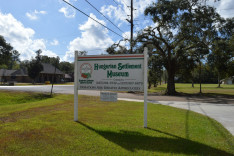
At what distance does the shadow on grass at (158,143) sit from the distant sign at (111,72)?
70.1 inches

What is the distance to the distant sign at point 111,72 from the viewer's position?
21.6 feet

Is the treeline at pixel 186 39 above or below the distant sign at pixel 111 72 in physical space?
above

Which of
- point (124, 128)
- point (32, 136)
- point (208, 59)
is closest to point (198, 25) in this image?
point (208, 59)

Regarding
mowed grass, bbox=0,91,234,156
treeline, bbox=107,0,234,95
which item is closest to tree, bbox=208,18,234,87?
treeline, bbox=107,0,234,95

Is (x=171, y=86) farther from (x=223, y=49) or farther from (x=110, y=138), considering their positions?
(x=110, y=138)

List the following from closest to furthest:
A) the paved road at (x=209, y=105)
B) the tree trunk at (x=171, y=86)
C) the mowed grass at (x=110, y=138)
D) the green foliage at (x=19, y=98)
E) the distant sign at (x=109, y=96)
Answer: the mowed grass at (x=110, y=138) < the distant sign at (x=109, y=96) < the paved road at (x=209, y=105) < the green foliage at (x=19, y=98) < the tree trunk at (x=171, y=86)

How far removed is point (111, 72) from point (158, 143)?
314 centimetres

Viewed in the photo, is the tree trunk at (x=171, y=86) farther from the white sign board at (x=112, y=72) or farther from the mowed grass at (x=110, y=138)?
the white sign board at (x=112, y=72)

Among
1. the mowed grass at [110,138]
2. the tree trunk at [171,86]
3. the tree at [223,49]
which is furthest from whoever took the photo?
the tree trunk at [171,86]

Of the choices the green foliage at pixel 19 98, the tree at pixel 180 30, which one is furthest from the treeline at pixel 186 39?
the green foliage at pixel 19 98

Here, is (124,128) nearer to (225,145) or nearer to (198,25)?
(225,145)

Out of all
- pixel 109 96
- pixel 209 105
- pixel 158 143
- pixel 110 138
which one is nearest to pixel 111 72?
pixel 109 96

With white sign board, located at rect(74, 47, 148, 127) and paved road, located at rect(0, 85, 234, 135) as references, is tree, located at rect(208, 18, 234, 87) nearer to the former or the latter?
paved road, located at rect(0, 85, 234, 135)

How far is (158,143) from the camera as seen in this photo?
15.8 ft
